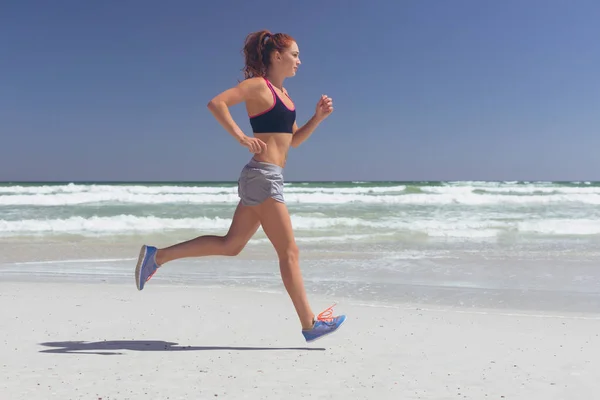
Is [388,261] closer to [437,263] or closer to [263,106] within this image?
[437,263]

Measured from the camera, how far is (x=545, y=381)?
9.80ft

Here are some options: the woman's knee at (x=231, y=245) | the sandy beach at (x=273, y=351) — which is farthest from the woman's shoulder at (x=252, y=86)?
the sandy beach at (x=273, y=351)

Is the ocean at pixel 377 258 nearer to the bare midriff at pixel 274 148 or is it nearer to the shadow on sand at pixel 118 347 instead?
the shadow on sand at pixel 118 347

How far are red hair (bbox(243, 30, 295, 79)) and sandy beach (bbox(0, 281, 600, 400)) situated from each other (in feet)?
5.67

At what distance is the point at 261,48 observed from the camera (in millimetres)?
3736

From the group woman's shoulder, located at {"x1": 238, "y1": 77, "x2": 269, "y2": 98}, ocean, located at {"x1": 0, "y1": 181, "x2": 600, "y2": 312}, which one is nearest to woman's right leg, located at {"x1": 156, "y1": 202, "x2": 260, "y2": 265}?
woman's shoulder, located at {"x1": 238, "y1": 77, "x2": 269, "y2": 98}

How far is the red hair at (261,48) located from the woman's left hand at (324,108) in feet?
1.53

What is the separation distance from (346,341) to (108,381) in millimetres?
1546

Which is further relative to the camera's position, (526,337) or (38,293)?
(38,293)

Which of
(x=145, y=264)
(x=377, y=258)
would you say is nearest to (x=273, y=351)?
(x=145, y=264)

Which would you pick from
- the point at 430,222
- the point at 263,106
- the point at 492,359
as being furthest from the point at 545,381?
the point at 430,222

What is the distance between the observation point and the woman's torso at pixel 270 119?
3.58 metres

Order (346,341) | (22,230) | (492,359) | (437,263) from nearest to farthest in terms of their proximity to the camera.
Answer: (492,359) < (346,341) < (437,263) < (22,230)

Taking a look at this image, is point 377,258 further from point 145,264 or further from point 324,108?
point 145,264
